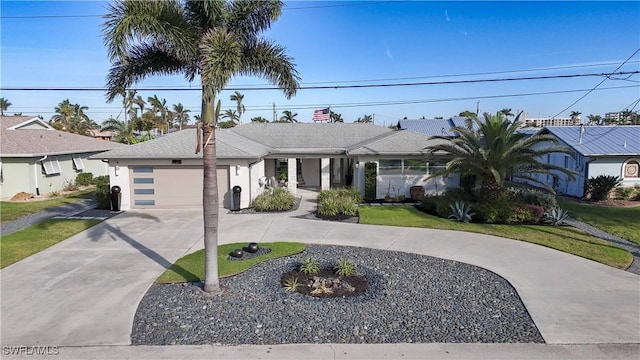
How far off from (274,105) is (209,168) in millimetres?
45602

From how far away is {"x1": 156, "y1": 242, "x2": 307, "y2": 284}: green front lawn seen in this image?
8.47 m

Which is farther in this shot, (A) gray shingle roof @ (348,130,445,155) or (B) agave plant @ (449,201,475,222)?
(A) gray shingle roof @ (348,130,445,155)

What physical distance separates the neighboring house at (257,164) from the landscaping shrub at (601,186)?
6.95 m

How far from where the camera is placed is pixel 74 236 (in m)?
12.1

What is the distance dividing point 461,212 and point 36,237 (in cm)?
1446

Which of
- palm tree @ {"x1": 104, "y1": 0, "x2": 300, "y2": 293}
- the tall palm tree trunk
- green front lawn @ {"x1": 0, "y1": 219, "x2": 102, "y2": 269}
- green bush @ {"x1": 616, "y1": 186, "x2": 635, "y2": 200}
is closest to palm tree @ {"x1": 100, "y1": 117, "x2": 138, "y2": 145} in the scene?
green front lawn @ {"x1": 0, "y1": 219, "x2": 102, "y2": 269}

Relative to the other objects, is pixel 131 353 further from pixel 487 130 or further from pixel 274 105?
pixel 274 105

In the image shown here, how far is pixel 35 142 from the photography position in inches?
863

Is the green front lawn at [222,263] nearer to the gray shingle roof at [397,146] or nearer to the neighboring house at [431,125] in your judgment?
the gray shingle roof at [397,146]

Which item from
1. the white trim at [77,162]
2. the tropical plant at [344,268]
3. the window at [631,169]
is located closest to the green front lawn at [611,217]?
the window at [631,169]

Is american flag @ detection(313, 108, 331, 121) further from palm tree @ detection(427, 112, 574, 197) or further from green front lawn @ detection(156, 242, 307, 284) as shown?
green front lawn @ detection(156, 242, 307, 284)

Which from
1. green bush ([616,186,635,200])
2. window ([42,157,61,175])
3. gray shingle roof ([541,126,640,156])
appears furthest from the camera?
window ([42,157,61,175])
